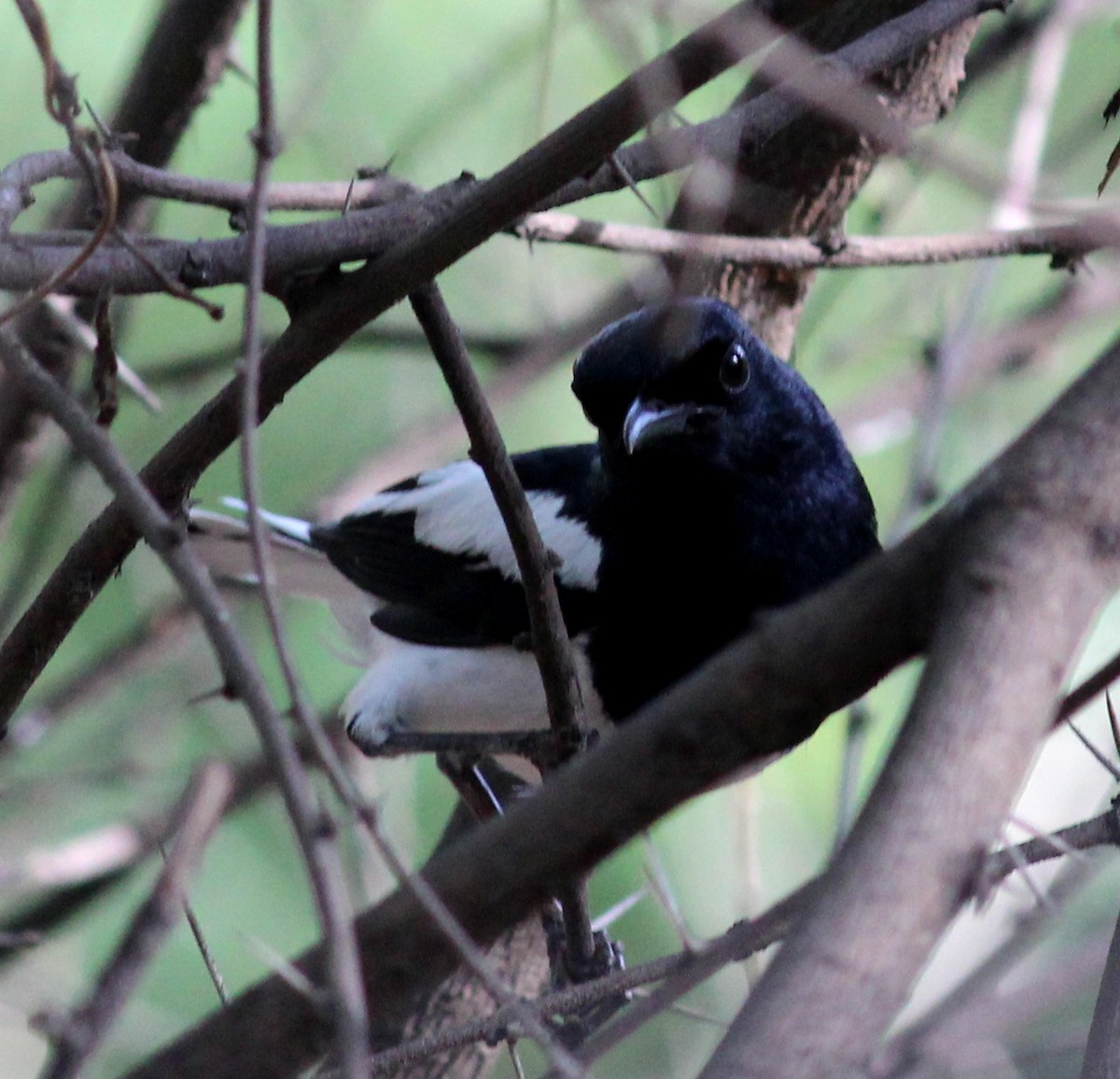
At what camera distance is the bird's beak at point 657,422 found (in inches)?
117

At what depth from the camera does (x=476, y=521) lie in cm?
375

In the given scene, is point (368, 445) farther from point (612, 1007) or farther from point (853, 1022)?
point (853, 1022)

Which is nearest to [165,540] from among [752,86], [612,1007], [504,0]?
[612,1007]

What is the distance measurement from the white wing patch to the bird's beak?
1.17 feet

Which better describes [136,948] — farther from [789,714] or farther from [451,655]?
[451,655]

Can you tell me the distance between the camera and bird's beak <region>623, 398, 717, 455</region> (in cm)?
297

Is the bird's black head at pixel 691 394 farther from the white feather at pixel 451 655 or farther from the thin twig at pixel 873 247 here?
the white feather at pixel 451 655

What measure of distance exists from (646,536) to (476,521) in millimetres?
616

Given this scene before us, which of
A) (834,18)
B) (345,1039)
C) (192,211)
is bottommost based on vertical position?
(345,1039)

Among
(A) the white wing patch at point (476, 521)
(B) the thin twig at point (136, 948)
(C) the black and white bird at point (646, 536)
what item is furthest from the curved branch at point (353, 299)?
(A) the white wing patch at point (476, 521)

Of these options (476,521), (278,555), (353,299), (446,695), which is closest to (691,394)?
(476,521)

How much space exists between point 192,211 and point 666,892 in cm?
460

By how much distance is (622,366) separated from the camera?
2994mm

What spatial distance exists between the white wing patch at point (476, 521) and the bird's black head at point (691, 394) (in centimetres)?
22
